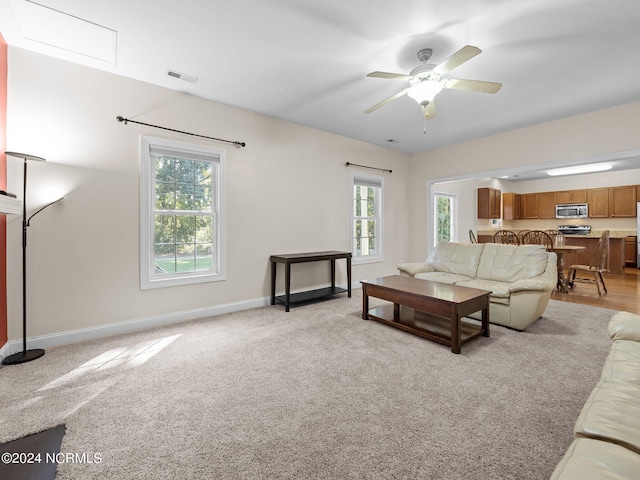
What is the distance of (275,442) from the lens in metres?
1.53

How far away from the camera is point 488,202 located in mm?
7805

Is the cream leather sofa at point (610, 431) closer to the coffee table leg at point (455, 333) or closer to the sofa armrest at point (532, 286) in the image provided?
the coffee table leg at point (455, 333)

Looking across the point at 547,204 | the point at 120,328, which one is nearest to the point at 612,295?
the point at 547,204

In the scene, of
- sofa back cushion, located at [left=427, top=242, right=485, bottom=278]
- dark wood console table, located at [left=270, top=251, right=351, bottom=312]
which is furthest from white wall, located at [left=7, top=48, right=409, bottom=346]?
sofa back cushion, located at [left=427, top=242, right=485, bottom=278]

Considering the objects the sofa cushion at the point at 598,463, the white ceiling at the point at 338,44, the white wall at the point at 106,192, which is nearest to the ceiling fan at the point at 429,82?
the white ceiling at the point at 338,44

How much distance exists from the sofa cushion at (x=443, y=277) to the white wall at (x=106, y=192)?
2.05 meters

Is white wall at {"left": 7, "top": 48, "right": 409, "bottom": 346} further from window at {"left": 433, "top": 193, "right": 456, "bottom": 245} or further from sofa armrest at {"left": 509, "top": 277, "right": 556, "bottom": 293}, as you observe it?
window at {"left": 433, "top": 193, "right": 456, "bottom": 245}

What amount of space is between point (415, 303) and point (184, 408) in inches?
85.5

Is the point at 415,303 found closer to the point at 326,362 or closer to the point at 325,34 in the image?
the point at 326,362

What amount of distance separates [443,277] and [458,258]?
1.81ft

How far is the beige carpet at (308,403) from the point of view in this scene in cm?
140

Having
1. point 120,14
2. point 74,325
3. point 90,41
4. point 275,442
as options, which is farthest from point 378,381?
point 90,41

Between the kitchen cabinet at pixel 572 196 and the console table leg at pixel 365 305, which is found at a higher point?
the kitchen cabinet at pixel 572 196

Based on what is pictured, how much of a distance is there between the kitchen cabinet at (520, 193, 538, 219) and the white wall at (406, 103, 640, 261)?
5024mm
